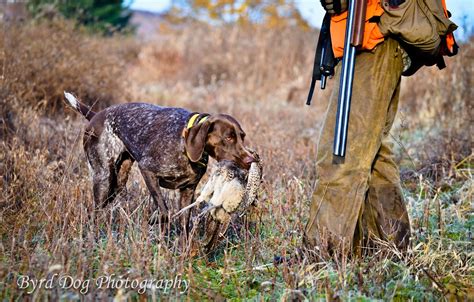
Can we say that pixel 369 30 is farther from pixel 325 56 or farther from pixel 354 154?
pixel 354 154

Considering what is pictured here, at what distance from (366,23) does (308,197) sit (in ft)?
6.09

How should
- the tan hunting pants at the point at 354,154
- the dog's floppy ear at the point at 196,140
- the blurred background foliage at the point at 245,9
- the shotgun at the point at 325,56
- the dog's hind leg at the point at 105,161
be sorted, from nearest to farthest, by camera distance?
the tan hunting pants at the point at 354,154, the shotgun at the point at 325,56, the dog's floppy ear at the point at 196,140, the dog's hind leg at the point at 105,161, the blurred background foliage at the point at 245,9

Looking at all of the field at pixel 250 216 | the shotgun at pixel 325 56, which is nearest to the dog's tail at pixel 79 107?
the field at pixel 250 216

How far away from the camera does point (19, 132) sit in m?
6.00

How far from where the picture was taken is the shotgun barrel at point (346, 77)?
133 inches

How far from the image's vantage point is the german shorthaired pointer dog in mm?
3969

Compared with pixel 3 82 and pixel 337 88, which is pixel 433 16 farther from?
pixel 3 82

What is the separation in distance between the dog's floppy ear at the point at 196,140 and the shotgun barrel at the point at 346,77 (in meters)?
0.88

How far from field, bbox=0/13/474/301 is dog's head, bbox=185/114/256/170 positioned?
52 centimetres

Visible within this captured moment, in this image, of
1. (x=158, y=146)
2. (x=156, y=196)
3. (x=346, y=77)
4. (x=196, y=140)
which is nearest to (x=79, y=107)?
(x=158, y=146)

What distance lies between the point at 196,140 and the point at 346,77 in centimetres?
105

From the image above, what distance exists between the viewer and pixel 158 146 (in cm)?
422

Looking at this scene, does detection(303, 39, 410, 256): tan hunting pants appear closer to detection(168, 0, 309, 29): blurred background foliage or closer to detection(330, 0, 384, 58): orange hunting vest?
detection(330, 0, 384, 58): orange hunting vest

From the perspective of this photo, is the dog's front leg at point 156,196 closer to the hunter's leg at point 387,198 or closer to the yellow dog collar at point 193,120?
the yellow dog collar at point 193,120
